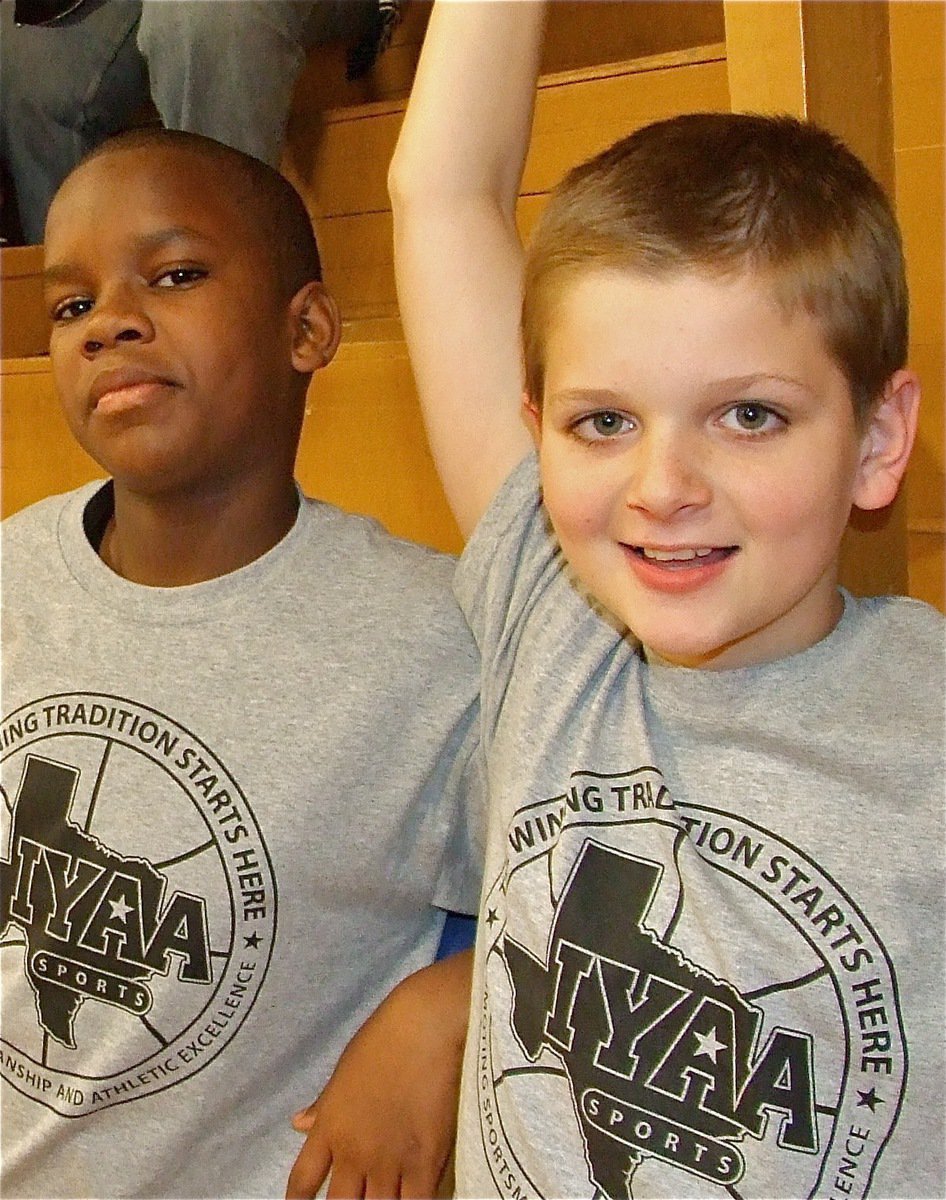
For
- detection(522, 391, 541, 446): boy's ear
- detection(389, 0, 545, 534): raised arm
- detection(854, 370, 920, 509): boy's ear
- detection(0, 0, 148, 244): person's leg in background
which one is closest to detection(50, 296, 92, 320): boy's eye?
detection(389, 0, 545, 534): raised arm

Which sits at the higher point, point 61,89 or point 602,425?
point 61,89

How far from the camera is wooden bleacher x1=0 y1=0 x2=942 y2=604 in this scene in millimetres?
929

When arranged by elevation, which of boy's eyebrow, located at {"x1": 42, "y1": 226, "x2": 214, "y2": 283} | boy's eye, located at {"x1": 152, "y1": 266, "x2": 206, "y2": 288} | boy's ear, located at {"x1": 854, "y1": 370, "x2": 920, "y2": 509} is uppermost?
boy's eyebrow, located at {"x1": 42, "y1": 226, "x2": 214, "y2": 283}

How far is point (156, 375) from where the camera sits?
0.98 meters

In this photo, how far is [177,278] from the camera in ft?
3.28

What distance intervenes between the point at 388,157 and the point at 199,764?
4.05 ft

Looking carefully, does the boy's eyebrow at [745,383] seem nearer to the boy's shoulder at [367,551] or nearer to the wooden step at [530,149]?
the boy's shoulder at [367,551]

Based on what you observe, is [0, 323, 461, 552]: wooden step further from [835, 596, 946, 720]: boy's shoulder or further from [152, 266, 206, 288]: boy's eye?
[835, 596, 946, 720]: boy's shoulder

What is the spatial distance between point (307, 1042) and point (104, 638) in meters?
0.36

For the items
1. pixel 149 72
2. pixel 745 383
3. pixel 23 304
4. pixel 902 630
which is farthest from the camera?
pixel 23 304

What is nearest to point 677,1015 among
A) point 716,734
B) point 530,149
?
point 716,734

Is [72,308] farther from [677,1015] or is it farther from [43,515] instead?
[677,1015]

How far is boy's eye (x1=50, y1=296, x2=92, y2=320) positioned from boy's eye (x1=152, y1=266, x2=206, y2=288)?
0.07m

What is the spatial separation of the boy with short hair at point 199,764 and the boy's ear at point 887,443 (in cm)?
34
